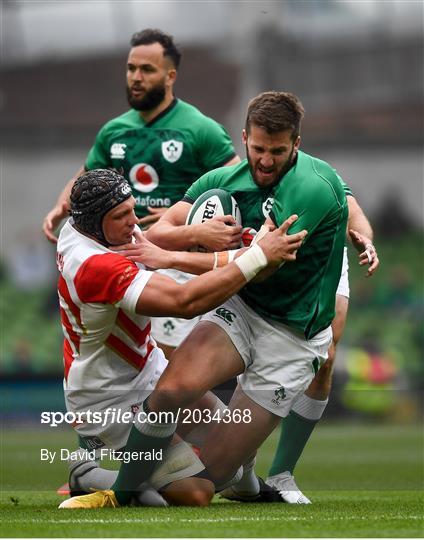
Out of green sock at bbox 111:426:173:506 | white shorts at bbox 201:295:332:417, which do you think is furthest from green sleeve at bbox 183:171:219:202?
green sock at bbox 111:426:173:506

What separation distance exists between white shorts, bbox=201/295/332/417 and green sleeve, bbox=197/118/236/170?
6.27 feet

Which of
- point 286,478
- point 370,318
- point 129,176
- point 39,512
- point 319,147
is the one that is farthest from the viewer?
point 319,147

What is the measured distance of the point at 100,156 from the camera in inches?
325

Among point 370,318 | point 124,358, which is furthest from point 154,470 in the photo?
point 370,318

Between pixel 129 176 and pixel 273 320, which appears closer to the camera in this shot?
pixel 273 320

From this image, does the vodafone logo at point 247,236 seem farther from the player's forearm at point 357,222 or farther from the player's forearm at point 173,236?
the player's forearm at point 357,222

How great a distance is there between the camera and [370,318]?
77.3ft

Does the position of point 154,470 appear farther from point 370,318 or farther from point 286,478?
point 370,318

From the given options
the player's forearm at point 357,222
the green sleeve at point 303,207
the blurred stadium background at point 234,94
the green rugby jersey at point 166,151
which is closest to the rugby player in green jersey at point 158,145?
the green rugby jersey at point 166,151

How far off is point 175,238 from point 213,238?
23 centimetres

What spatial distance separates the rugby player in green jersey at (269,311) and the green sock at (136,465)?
1 centimetres

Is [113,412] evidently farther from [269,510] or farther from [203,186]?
[203,186]

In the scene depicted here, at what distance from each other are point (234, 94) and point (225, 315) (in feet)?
63.6

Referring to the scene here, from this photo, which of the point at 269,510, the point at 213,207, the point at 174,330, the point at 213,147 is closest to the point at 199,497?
the point at 269,510
